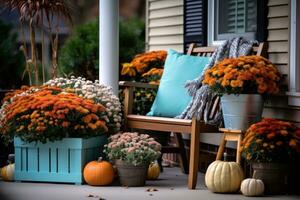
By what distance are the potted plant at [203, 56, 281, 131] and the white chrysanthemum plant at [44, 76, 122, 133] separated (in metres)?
0.90

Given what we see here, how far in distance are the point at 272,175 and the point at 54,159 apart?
174 cm

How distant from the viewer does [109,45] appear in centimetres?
736

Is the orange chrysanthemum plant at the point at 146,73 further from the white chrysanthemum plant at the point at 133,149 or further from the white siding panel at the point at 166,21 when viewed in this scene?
the white chrysanthemum plant at the point at 133,149

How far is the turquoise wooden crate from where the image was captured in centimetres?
659

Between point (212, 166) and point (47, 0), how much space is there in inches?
118

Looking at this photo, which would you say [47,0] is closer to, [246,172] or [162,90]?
[162,90]

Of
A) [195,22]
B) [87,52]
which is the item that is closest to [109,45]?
[195,22]

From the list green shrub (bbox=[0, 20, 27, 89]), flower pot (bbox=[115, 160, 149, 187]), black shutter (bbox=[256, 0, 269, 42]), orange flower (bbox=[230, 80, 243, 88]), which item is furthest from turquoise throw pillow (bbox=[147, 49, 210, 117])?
green shrub (bbox=[0, 20, 27, 89])

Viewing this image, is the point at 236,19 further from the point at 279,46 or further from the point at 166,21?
the point at 166,21

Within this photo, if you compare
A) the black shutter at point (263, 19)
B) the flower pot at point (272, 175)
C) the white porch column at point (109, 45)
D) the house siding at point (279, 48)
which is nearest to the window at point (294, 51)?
the house siding at point (279, 48)

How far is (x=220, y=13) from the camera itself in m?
7.77

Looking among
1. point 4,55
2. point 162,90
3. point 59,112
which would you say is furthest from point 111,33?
point 4,55

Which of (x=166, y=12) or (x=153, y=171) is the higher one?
(x=166, y=12)

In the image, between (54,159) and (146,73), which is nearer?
(54,159)
